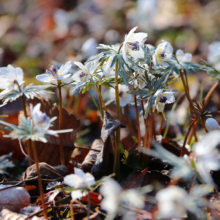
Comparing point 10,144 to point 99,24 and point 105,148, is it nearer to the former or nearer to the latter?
point 105,148

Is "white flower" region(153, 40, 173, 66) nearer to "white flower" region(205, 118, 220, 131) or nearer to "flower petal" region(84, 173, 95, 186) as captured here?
"white flower" region(205, 118, 220, 131)

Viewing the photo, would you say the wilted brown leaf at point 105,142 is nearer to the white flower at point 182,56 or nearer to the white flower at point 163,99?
the white flower at point 163,99

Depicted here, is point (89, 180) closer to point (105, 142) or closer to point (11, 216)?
point (105, 142)

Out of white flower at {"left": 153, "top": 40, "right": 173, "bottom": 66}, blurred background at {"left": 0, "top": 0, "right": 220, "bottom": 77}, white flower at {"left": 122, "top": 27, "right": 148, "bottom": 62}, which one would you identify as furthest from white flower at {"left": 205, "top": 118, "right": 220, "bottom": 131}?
blurred background at {"left": 0, "top": 0, "right": 220, "bottom": 77}

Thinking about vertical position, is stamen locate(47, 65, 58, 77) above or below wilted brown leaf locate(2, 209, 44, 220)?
above

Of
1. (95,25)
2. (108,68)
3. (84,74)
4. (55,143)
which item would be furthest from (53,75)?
(95,25)

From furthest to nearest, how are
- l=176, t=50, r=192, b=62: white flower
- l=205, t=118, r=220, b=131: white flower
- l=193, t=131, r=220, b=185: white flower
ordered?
l=176, t=50, r=192, b=62: white flower, l=205, t=118, r=220, b=131: white flower, l=193, t=131, r=220, b=185: white flower

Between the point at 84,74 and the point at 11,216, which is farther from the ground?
the point at 84,74

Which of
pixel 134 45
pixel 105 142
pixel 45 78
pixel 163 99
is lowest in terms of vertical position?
pixel 105 142
